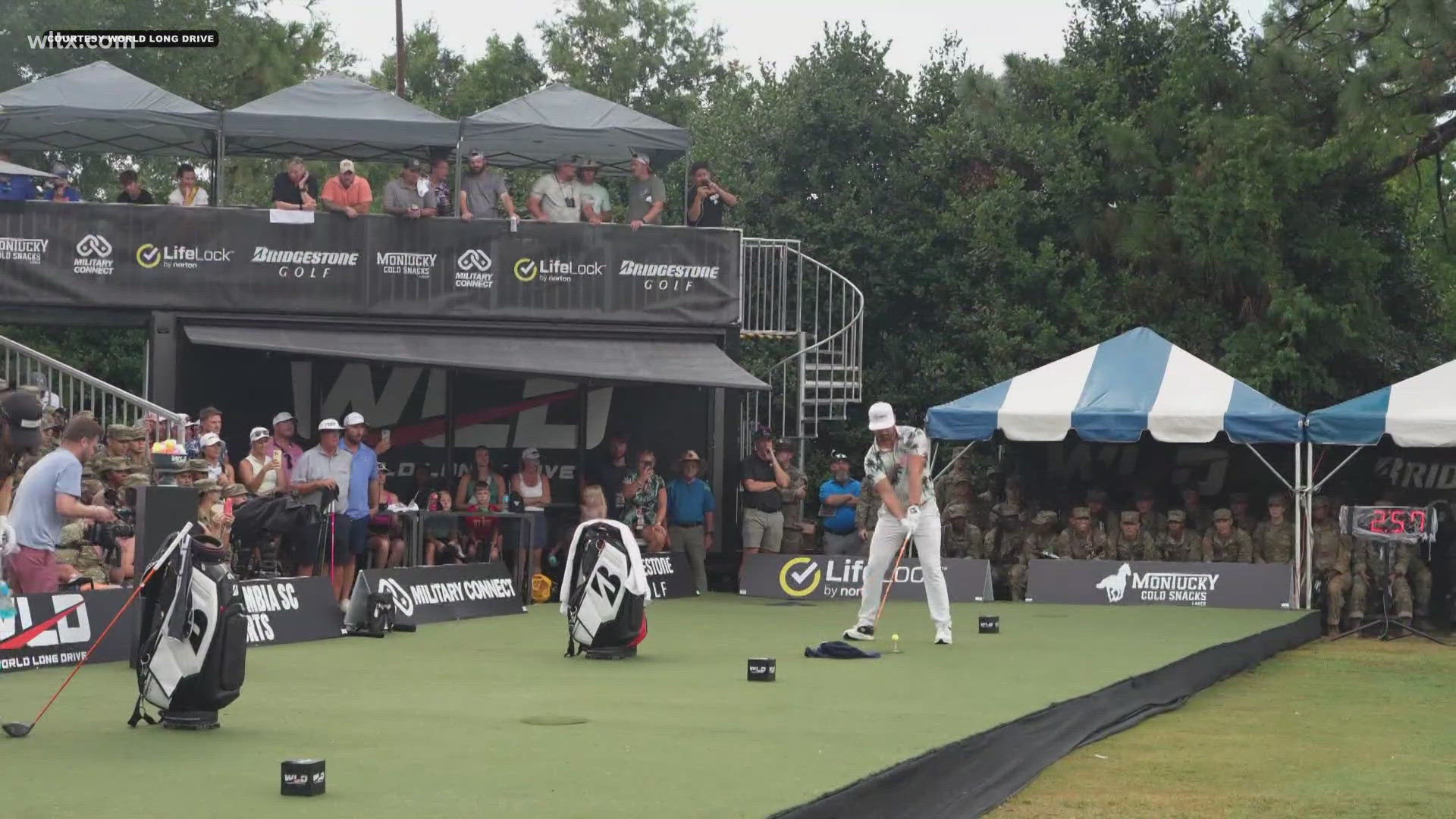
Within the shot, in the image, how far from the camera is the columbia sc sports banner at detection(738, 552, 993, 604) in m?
20.7

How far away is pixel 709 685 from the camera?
11250mm

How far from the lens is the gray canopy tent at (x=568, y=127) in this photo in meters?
21.3

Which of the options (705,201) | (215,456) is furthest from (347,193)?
(215,456)

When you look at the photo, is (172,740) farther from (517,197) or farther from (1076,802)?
(517,197)

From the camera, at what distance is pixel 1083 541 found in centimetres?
2155

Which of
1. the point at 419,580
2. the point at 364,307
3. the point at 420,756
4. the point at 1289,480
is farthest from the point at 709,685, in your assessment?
the point at 1289,480

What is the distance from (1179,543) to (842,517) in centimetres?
391

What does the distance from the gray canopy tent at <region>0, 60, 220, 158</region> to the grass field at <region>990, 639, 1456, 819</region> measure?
1304cm

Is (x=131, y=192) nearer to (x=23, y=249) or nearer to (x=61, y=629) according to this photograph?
(x=23, y=249)

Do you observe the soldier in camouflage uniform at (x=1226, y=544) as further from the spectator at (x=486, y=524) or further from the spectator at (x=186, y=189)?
the spectator at (x=186, y=189)

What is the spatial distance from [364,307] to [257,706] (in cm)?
1136

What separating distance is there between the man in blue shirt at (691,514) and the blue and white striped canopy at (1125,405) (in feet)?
9.02

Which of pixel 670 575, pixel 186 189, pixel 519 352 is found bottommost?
pixel 670 575

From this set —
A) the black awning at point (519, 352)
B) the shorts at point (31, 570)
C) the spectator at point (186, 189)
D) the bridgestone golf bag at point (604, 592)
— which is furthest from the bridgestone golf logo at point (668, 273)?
the shorts at point (31, 570)
